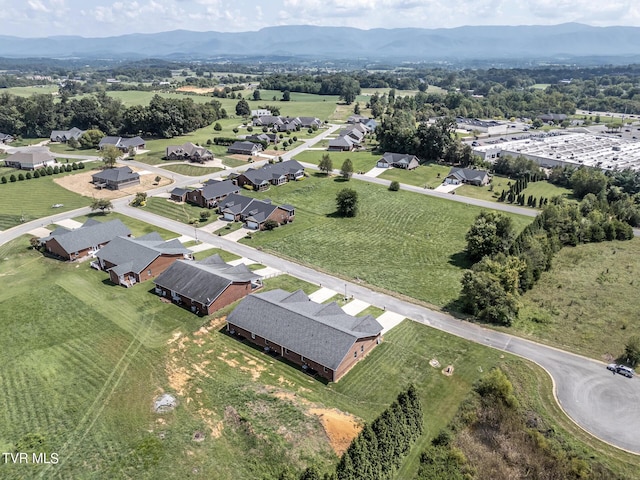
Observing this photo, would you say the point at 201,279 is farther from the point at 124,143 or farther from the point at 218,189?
the point at 124,143

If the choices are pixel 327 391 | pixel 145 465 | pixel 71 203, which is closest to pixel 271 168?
pixel 71 203

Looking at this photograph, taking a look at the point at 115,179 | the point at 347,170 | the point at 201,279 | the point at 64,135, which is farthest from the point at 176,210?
the point at 64,135

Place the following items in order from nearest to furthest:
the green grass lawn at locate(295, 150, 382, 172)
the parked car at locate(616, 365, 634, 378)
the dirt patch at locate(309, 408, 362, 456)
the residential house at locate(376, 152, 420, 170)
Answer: the dirt patch at locate(309, 408, 362, 456) < the parked car at locate(616, 365, 634, 378) < the residential house at locate(376, 152, 420, 170) < the green grass lawn at locate(295, 150, 382, 172)

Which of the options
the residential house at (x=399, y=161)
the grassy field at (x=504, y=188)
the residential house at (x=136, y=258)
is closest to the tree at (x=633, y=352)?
the residential house at (x=136, y=258)

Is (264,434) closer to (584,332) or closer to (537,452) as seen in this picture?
(537,452)

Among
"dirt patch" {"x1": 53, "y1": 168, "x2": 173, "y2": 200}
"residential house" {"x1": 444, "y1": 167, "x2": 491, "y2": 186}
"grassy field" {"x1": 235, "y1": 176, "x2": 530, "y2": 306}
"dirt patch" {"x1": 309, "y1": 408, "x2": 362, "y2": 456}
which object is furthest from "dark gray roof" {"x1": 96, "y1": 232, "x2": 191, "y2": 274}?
"residential house" {"x1": 444, "y1": 167, "x2": 491, "y2": 186}

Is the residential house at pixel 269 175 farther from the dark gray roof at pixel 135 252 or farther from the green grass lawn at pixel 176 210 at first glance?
the dark gray roof at pixel 135 252

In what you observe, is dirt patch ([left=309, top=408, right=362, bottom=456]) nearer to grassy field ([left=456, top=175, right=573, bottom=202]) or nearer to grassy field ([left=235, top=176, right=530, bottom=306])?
grassy field ([left=235, top=176, right=530, bottom=306])
